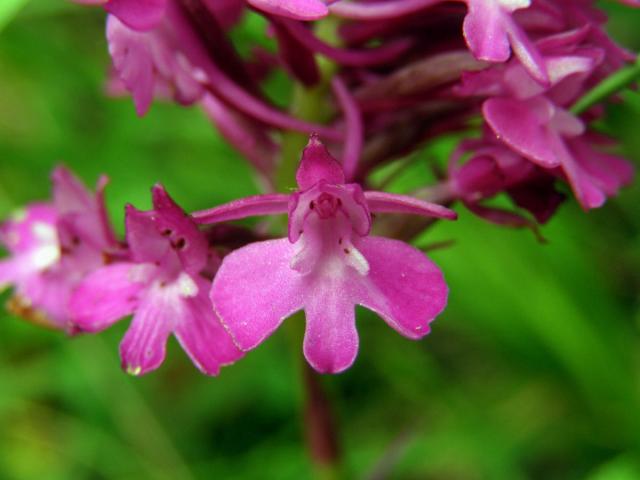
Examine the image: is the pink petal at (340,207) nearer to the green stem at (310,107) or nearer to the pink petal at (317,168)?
the pink petal at (317,168)

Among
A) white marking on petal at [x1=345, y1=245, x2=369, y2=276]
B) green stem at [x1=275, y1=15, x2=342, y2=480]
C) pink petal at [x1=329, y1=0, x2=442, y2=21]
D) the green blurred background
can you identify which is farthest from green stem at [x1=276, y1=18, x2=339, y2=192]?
the green blurred background

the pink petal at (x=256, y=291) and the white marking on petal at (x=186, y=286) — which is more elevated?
the pink petal at (x=256, y=291)

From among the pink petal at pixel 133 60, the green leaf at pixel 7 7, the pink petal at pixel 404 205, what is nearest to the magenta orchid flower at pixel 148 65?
the pink petal at pixel 133 60

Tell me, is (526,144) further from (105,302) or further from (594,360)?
(594,360)

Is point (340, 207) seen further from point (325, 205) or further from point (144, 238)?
point (144, 238)

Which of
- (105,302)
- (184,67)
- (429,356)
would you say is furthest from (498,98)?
(429,356)

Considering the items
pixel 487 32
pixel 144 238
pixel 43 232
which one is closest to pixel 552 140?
pixel 487 32
